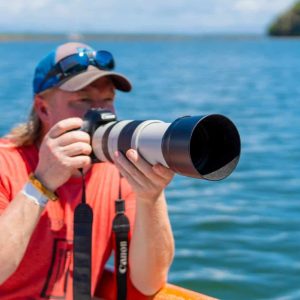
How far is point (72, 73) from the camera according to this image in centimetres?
278

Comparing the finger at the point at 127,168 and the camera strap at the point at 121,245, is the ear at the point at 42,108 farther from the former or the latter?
the finger at the point at 127,168

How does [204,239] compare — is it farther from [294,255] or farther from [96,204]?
[96,204]

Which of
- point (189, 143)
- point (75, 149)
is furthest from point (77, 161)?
point (189, 143)

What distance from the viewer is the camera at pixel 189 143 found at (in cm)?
192

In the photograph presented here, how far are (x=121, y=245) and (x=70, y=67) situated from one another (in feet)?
2.25

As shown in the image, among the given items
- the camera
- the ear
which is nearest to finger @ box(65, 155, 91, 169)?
the camera

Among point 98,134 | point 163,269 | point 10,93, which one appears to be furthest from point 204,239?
point 10,93

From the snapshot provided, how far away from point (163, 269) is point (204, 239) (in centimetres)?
359

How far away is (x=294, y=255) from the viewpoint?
5859 millimetres

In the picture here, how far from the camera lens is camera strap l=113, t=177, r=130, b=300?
8.90 feet

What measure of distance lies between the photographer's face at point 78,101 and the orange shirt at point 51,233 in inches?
6.2

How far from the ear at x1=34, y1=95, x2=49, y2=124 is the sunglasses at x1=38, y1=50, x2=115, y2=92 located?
4cm


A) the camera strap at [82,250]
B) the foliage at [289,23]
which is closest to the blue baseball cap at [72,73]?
the camera strap at [82,250]

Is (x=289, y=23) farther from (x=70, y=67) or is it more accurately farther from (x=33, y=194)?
(x=33, y=194)
